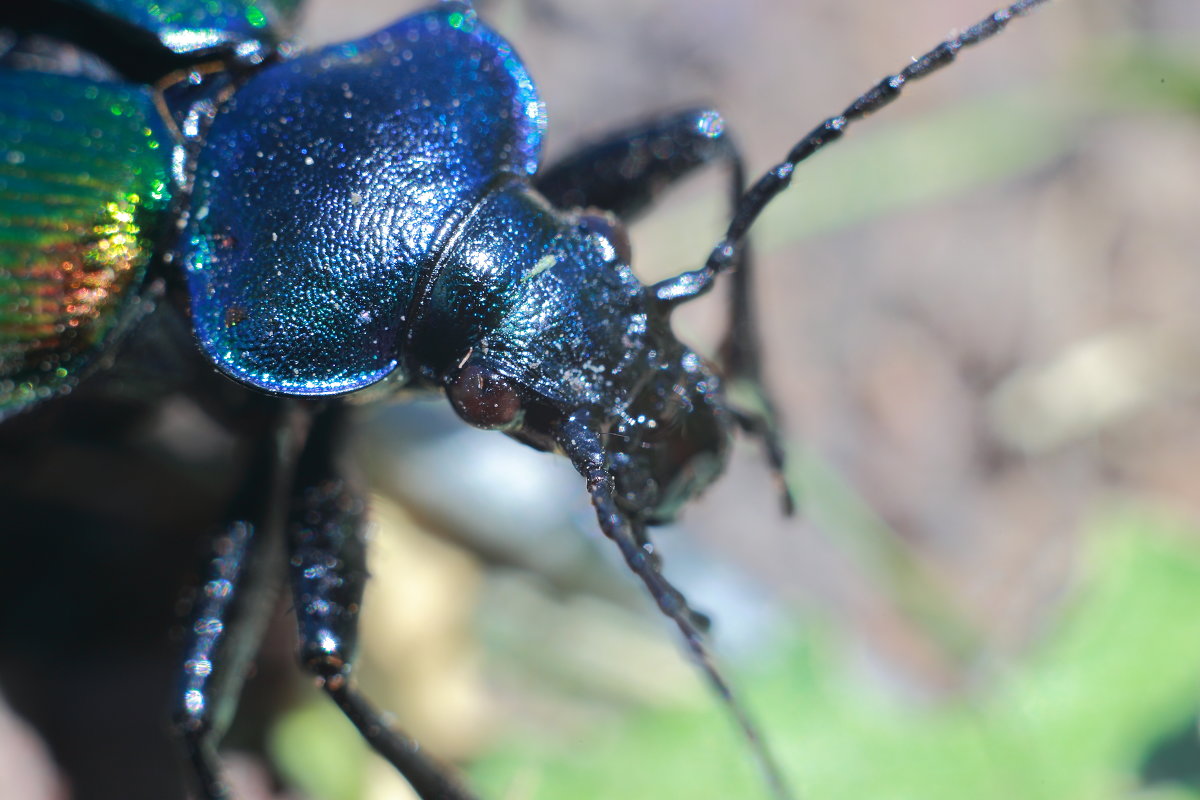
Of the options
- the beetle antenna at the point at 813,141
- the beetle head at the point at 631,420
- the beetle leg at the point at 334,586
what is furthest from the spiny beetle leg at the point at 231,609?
the beetle antenna at the point at 813,141

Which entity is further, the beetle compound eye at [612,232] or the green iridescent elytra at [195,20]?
the green iridescent elytra at [195,20]

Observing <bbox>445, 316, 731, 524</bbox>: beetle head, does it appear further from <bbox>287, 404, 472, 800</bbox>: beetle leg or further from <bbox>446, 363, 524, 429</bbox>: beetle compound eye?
<bbox>287, 404, 472, 800</bbox>: beetle leg

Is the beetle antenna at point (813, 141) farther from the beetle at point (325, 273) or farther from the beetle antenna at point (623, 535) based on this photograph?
the beetle antenna at point (623, 535)

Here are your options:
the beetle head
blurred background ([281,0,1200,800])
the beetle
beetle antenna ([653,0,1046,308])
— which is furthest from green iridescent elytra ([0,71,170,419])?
beetle antenna ([653,0,1046,308])

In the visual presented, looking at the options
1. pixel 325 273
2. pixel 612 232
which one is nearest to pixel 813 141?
pixel 612 232

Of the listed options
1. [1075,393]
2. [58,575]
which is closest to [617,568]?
[58,575]

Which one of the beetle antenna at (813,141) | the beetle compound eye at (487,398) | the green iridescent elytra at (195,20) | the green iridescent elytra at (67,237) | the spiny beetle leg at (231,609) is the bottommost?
the spiny beetle leg at (231,609)

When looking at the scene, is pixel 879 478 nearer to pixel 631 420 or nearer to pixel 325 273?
pixel 631 420
